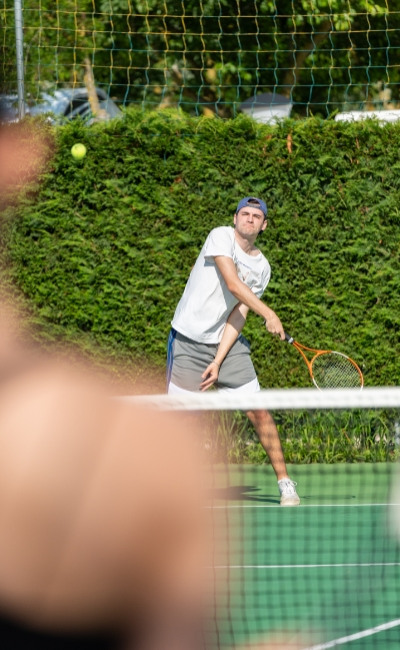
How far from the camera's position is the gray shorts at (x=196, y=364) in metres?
6.12

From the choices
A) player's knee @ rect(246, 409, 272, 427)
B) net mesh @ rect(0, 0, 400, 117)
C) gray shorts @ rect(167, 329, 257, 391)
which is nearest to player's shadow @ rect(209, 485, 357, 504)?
player's knee @ rect(246, 409, 272, 427)

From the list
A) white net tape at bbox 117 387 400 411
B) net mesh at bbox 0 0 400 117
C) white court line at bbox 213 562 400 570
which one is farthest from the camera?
net mesh at bbox 0 0 400 117

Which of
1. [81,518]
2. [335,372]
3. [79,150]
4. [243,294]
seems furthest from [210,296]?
[81,518]

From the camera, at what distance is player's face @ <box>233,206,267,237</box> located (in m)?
6.14

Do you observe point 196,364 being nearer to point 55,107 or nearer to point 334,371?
point 334,371

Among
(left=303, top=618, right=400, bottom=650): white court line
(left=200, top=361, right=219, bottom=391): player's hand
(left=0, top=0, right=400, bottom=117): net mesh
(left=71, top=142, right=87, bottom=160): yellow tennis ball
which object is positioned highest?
(left=0, top=0, right=400, bottom=117): net mesh

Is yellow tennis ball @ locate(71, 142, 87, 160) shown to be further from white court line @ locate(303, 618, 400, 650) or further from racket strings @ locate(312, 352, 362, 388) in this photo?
white court line @ locate(303, 618, 400, 650)

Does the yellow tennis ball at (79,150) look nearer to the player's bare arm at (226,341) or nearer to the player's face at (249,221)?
the player's face at (249,221)

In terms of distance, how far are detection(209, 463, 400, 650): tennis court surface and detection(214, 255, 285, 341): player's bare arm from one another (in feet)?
3.39

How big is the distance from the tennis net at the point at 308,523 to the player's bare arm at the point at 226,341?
221 millimetres

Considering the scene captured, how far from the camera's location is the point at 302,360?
7.87 m

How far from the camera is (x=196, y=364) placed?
6148mm

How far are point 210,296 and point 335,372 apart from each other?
6.26 feet

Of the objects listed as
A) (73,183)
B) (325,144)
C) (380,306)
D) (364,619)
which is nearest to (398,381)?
(380,306)
